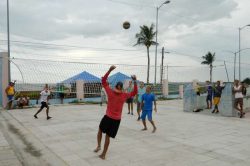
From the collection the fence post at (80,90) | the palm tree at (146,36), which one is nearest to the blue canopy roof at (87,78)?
the fence post at (80,90)

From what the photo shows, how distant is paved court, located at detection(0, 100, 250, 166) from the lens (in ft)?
19.5

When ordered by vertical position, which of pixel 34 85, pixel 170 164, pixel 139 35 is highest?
pixel 139 35

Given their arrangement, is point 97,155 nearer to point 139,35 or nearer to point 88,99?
point 88,99

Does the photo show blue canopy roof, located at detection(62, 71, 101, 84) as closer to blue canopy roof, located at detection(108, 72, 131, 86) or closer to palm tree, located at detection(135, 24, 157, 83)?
blue canopy roof, located at detection(108, 72, 131, 86)

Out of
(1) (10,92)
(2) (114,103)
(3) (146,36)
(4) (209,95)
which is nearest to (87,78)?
(1) (10,92)

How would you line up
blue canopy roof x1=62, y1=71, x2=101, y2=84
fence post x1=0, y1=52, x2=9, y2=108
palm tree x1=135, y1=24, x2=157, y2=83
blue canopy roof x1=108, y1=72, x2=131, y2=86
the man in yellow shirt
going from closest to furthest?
the man in yellow shirt < fence post x1=0, y1=52, x2=9, y2=108 < blue canopy roof x1=62, y1=71, x2=101, y2=84 < blue canopy roof x1=108, y1=72, x2=131, y2=86 < palm tree x1=135, y1=24, x2=157, y2=83

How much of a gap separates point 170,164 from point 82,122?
19.2 ft

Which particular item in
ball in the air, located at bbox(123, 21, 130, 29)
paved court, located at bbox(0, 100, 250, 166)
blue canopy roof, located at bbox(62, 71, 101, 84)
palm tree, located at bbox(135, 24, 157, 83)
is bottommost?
paved court, located at bbox(0, 100, 250, 166)

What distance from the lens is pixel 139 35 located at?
40625 mm

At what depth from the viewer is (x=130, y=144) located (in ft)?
24.2

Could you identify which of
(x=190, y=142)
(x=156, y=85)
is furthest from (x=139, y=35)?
(x=190, y=142)

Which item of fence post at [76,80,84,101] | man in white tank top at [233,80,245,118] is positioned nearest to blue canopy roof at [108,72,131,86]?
fence post at [76,80,84,101]

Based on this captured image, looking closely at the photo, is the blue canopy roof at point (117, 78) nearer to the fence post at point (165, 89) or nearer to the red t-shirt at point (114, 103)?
the fence post at point (165, 89)

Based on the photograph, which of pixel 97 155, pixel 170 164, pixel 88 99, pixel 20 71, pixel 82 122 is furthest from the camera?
pixel 88 99
